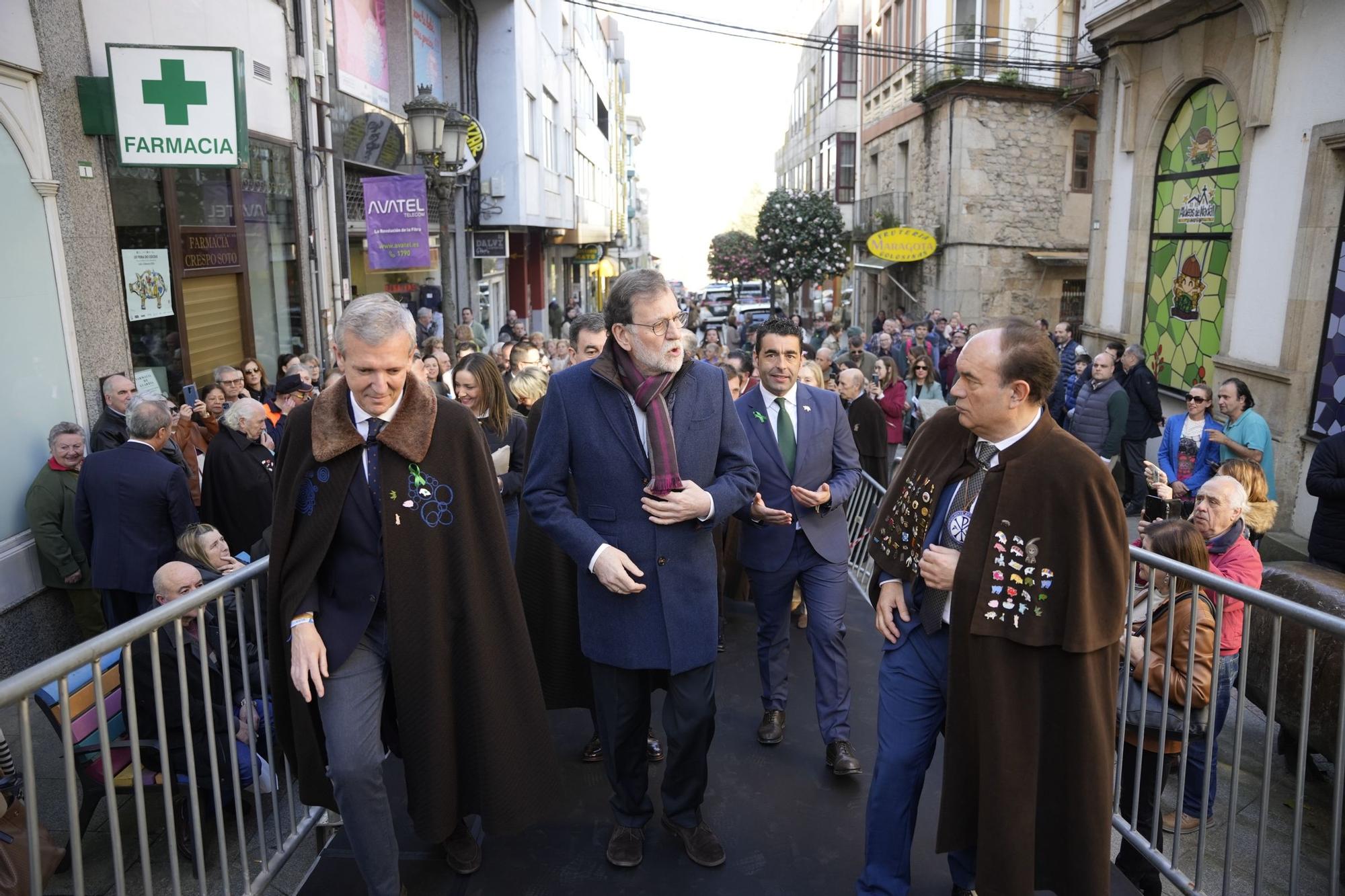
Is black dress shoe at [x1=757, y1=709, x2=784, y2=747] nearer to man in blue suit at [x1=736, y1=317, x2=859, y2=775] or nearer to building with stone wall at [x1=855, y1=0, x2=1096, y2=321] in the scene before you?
man in blue suit at [x1=736, y1=317, x2=859, y2=775]

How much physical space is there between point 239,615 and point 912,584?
2.20m

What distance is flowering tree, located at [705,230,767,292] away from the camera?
137 ft

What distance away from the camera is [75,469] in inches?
244

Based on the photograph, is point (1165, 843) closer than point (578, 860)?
No

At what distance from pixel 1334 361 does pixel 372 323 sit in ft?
31.8

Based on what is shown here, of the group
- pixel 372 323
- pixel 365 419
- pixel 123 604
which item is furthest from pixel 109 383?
pixel 372 323

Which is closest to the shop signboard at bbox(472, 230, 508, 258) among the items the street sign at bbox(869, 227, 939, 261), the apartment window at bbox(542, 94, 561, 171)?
the apartment window at bbox(542, 94, 561, 171)

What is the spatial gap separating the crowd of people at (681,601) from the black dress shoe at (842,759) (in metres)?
0.02

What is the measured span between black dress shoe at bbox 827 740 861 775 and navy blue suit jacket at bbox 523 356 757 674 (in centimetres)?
106

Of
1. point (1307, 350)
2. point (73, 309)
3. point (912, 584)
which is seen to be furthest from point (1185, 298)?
point (73, 309)

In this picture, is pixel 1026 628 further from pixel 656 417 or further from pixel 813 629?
pixel 813 629

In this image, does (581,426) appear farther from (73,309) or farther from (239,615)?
(73,309)

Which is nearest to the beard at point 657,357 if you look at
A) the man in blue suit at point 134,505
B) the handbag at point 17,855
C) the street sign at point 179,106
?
the handbag at point 17,855

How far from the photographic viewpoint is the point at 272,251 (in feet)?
34.4
